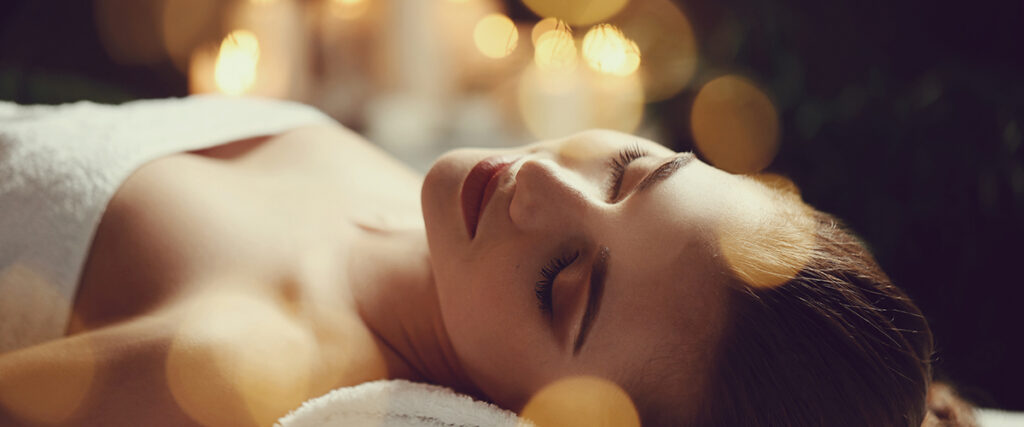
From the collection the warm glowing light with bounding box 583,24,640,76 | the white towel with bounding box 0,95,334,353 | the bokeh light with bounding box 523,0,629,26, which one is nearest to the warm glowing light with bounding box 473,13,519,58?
the bokeh light with bounding box 523,0,629,26

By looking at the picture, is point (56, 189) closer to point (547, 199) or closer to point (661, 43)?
point (547, 199)

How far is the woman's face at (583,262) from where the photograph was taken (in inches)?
27.3

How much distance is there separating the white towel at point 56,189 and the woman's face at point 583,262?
469 mm

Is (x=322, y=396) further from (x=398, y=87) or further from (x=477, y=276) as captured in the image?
(x=398, y=87)

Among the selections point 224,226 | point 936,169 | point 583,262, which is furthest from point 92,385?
point 936,169

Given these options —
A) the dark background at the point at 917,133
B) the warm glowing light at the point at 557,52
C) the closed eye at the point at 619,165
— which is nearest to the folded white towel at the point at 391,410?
the closed eye at the point at 619,165

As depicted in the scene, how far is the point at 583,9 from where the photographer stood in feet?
7.59

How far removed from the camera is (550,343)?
736mm

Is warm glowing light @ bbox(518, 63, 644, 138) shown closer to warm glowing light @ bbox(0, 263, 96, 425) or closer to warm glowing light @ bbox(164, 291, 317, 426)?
warm glowing light @ bbox(164, 291, 317, 426)

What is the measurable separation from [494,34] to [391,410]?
203 centimetres

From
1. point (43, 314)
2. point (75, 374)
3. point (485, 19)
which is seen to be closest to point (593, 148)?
point (75, 374)

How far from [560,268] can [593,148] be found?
188 mm

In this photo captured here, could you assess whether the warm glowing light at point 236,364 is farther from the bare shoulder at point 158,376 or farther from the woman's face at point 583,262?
the woman's face at point 583,262

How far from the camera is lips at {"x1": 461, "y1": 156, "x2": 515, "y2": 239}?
2.67ft
